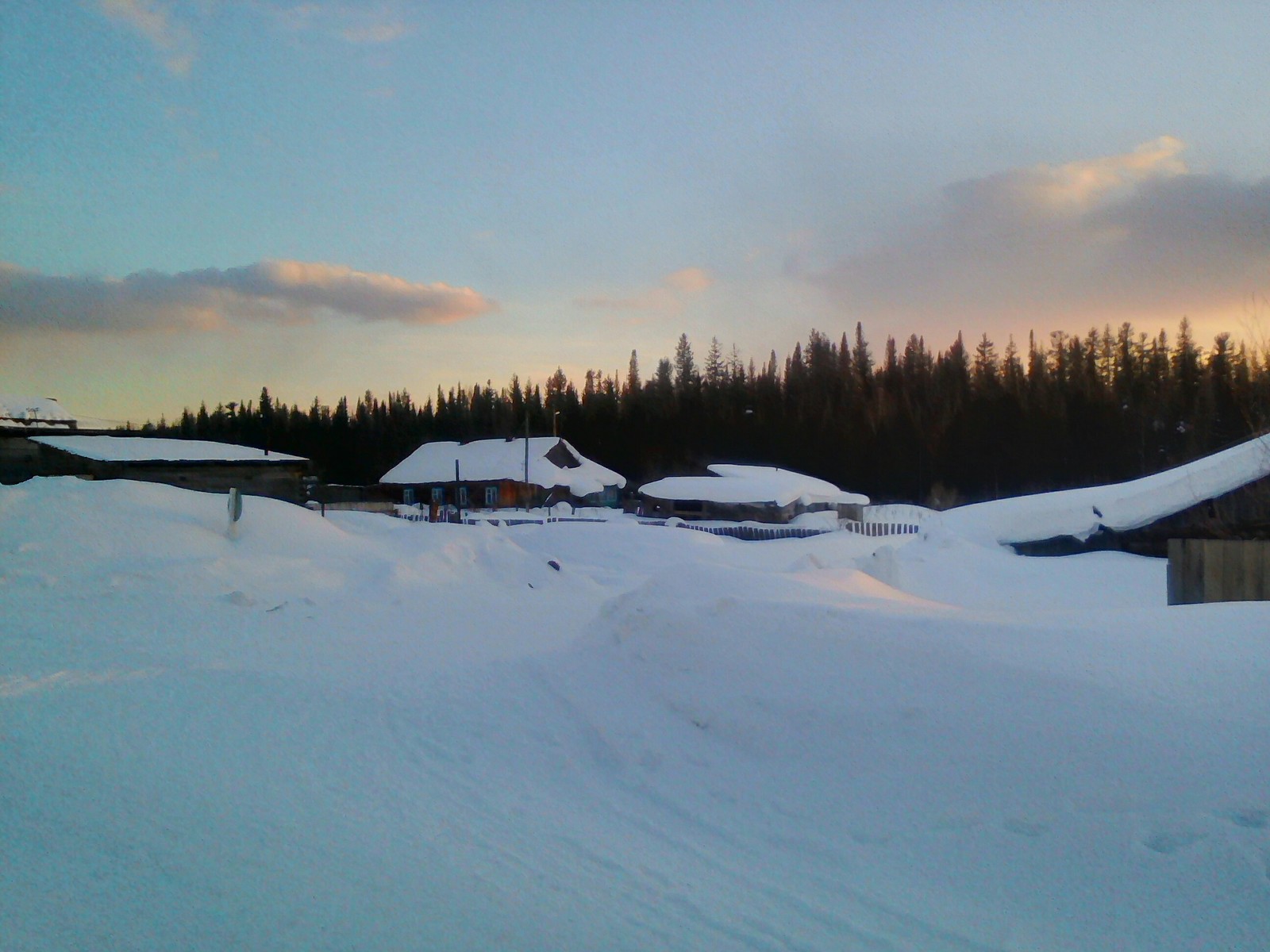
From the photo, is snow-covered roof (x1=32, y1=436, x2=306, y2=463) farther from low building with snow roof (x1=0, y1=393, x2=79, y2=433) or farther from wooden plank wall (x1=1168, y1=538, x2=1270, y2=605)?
wooden plank wall (x1=1168, y1=538, x2=1270, y2=605)

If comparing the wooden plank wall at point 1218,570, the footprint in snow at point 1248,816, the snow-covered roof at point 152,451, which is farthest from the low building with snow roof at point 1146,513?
the snow-covered roof at point 152,451

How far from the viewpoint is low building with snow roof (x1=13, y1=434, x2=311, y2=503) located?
96.5ft

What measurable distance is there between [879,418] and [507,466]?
97.8ft

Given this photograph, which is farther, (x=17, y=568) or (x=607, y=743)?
(x=17, y=568)

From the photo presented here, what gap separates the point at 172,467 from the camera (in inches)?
1170

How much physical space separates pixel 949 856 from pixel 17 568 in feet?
44.6

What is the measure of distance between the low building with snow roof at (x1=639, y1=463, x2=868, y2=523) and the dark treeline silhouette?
9.17 metres

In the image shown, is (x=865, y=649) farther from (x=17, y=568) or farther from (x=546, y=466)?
(x=546, y=466)

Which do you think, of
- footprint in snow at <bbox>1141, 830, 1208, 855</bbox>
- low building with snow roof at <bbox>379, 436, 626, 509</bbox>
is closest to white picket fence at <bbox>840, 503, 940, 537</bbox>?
low building with snow roof at <bbox>379, 436, 626, 509</bbox>

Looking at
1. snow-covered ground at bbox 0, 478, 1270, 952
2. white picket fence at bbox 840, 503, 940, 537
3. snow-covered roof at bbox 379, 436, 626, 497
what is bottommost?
snow-covered ground at bbox 0, 478, 1270, 952

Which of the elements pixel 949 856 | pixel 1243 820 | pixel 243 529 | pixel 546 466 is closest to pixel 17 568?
pixel 243 529

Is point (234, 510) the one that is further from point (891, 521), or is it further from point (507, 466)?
point (507, 466)

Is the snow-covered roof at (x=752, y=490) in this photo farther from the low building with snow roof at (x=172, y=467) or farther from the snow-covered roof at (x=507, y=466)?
the low building with snow roof at (x=172, y=467)

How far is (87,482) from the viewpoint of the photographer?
1808 centimetres
